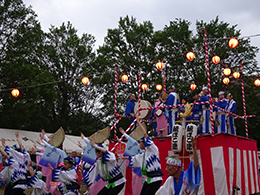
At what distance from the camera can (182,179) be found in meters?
3.61

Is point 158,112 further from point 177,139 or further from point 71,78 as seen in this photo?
point 71,78

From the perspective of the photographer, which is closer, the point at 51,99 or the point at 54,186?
the point at 54,186

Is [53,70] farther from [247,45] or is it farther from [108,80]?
[247,45]

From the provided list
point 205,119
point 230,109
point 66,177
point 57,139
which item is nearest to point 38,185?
point 66,177

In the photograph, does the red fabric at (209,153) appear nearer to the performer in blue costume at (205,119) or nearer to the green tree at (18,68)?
the performer in blue costume at (205,119)

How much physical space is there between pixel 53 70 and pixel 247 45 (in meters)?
14.0

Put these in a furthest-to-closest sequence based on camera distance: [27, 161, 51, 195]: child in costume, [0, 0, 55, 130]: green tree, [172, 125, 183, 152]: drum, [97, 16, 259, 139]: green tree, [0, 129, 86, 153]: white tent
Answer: [97, 16, 259, 139]: green tree < [0, 0, 55, 130]: green tree < [0, 129, 86, 153]: white tent < [172, 125, 183, 152]: drum < [27, 161, 51, 195]: child in costume

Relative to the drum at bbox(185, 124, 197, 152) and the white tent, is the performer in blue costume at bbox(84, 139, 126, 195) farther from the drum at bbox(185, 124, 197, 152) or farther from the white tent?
the white tent

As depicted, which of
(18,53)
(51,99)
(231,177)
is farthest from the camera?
(51,99)

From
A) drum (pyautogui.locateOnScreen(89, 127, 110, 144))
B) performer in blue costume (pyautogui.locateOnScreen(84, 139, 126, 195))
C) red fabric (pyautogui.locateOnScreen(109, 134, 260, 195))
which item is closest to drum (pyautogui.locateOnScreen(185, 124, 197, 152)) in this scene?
red fabric (pyautogui.locateOnScreen(109, 134, 260, 195))

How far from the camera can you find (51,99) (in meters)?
19.2

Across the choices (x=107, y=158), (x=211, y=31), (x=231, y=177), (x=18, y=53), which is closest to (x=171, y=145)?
Result: (x=231, y=177)

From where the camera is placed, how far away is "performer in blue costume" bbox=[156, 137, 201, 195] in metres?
3.47

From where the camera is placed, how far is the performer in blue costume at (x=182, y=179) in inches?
137
